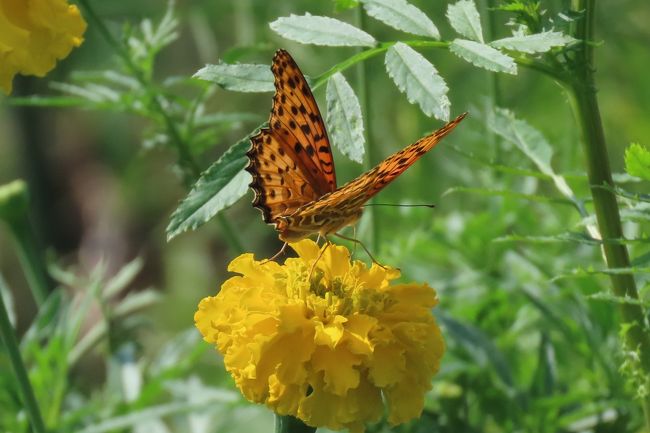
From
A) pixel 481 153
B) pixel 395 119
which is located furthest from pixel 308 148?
pixel 395 119

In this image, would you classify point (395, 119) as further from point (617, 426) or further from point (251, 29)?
point (617, 426)

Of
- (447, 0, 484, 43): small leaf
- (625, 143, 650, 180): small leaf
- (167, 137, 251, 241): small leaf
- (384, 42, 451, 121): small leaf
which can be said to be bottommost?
(625, 143, 650, 180): small leaf

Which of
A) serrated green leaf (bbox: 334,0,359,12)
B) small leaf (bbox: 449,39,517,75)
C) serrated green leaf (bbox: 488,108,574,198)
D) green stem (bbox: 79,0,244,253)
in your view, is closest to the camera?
small leaf (bbox: 449,39,517,75)

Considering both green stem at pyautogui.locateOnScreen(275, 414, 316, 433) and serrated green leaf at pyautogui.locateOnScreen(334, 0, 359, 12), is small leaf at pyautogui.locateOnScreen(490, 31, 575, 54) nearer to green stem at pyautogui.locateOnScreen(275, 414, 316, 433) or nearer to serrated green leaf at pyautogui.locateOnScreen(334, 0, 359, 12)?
serrated green leaf at pyautogui.locateOnScreen(334, 0, 359, 12)

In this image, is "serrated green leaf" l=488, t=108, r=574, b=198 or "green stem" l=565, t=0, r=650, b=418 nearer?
"green stem" l=565, t=0, r=650, b=418

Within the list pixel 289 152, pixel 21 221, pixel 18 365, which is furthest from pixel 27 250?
pixel 289 152

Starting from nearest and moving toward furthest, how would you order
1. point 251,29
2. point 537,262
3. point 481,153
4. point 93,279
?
point 537,262
point 93,279
point 481,153
point 251,29

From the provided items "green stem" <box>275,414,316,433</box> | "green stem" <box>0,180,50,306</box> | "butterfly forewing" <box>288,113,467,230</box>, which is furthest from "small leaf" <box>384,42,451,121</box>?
"green stem" <box>0,180,50,306</box>
